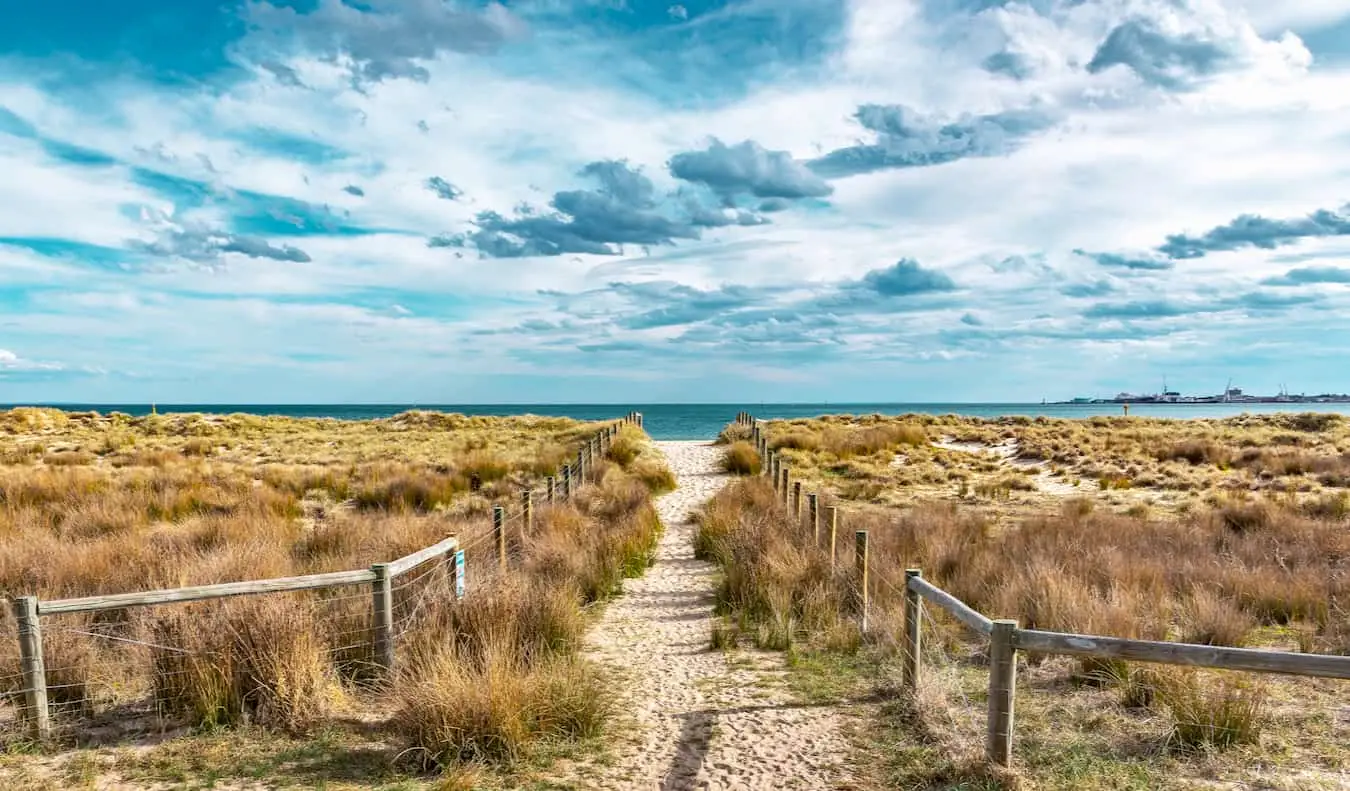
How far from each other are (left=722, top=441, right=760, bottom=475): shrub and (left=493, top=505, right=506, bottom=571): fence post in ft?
48.0

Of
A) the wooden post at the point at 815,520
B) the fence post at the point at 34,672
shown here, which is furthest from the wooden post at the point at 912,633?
the fence post at the point at 34,672

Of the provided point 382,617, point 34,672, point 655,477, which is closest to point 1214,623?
point 382,617

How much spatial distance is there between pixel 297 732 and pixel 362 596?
1.72 meters

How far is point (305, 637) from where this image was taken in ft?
21.6

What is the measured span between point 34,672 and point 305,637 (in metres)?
1.87

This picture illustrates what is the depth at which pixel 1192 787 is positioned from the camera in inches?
207

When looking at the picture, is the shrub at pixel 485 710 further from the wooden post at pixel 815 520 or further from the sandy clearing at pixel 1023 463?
the sandy clearing at pixel 1023 463

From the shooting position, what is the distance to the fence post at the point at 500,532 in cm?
1012

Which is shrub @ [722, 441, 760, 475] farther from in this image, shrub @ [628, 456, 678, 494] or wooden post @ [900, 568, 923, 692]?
wooden post @ [900, 568, 923, 692]

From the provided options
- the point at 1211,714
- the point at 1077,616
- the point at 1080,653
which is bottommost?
the point at 1211,714

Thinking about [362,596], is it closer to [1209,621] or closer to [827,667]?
[827,667]

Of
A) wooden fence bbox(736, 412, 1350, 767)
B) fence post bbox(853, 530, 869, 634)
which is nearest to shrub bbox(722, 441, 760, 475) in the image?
fence post bbox(853, 530, 869, 634)

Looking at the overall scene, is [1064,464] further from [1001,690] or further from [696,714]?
[1001,690]

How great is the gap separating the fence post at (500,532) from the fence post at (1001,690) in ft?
20.0
